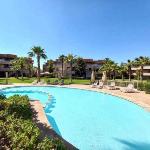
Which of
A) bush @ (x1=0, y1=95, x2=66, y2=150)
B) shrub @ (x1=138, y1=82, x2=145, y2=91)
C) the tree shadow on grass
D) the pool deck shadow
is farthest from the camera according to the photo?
shrub @ (x1=138, y1=82, x2=145, y2=91)

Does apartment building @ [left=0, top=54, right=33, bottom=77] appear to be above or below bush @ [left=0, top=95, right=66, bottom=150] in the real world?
above

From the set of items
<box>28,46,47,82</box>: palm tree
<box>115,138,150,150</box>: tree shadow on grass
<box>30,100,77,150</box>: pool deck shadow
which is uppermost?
<box>28,46,47,82</box>: palm tree

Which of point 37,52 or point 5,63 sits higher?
point 37,52

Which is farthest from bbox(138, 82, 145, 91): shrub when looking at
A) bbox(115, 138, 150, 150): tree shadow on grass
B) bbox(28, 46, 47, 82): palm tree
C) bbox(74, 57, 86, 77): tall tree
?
bbox(74, 57, 86, 77): tall tree

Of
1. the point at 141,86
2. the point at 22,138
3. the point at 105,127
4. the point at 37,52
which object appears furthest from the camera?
the point at 37,52

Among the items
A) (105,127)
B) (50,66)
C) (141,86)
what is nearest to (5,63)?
(50,66)

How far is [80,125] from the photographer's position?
14.5 m

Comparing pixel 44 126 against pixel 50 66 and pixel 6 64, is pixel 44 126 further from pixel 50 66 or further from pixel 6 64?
pixel 50 66

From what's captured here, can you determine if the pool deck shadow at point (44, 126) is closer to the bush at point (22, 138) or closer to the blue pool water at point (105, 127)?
the blue pool water at point (105, 127)

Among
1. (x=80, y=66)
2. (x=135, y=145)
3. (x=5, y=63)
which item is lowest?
(x=135, y=145)

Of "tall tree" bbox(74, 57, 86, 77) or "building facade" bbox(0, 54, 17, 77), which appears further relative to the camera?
"building facade" bbox(0, 54, 17, 77)

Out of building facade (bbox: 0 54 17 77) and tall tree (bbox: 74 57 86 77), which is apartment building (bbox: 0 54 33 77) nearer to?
building facade (bbox: 0 54 17 77)

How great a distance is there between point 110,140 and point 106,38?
40.5 meters

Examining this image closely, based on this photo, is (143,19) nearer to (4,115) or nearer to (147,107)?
(147,107)
